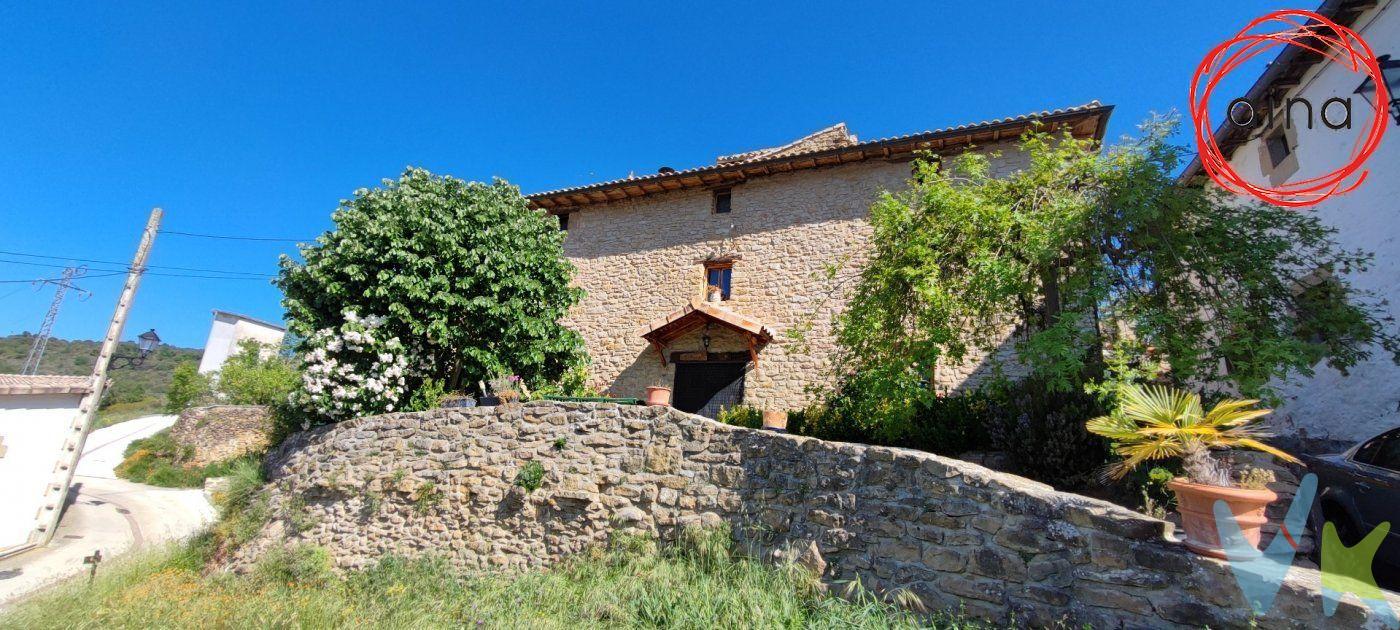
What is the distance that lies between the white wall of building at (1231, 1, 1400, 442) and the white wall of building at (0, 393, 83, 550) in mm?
20386

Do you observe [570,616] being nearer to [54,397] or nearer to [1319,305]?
[1319,305]

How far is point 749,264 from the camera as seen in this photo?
12742 millimetres

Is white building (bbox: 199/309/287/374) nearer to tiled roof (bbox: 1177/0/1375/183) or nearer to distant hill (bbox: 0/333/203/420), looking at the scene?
distant hill (bbox: 0/333/203/420)

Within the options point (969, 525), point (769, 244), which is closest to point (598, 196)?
point (769, 244)

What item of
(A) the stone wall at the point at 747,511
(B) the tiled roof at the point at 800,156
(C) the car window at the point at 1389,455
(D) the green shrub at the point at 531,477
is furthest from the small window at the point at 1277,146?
(D) the green shrub at the point at 531,477

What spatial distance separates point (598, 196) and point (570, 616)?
11243mm

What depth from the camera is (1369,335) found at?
17.2 ft

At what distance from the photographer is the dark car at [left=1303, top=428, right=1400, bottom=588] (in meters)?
4.15

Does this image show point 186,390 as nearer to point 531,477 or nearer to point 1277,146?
point 531,477

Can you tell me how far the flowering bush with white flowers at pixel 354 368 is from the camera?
28.1ft

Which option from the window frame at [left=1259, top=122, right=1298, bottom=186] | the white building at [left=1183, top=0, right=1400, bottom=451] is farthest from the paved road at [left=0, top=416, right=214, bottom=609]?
the window frame at [left=1259, top=122, right=1298, bottom=186]

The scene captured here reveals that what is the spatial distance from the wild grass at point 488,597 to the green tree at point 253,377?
15361mm

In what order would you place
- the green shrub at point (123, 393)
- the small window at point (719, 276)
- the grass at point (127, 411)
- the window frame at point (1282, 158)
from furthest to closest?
the green shrub at point (123, 393), the grass at point (127, 411), the small window at point (719, 276), the window frame at point (1282, 158)

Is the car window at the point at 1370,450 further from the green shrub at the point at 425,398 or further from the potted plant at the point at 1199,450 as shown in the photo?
the green shrub at the point at 425,398
